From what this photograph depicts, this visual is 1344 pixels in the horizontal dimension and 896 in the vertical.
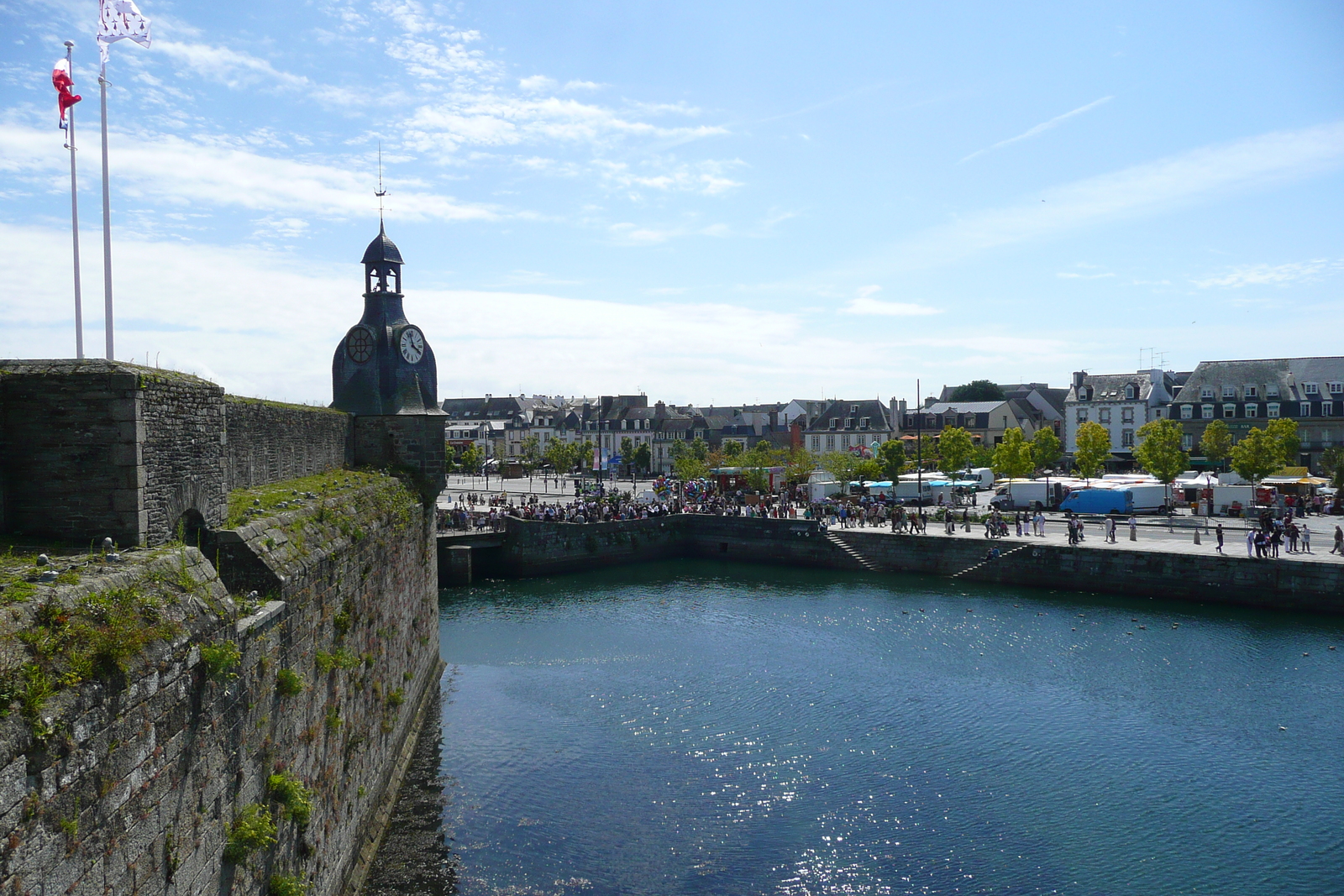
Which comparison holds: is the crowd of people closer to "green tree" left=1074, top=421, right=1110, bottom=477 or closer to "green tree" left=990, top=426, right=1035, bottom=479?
"green tree" left=990, top=426, right=1035, bottom=479

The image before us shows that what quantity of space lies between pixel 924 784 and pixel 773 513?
1232 inches

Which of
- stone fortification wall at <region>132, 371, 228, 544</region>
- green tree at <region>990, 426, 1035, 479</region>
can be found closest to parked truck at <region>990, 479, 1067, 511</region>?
green tree at <region>990, 426, 1035, 479</region>

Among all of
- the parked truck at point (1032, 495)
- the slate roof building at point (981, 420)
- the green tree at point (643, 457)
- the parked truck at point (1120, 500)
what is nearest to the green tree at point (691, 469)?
the green tree at point (643, 457)

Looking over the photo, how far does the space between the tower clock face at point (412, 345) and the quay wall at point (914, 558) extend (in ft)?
49.4

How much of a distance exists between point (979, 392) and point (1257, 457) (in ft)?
197

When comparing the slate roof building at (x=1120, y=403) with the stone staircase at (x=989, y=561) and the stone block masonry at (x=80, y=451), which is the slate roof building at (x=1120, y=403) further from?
the stone block masonry at (x=80, y=451)

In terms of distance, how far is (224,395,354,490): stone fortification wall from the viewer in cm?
1288

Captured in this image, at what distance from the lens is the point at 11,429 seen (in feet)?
24.1

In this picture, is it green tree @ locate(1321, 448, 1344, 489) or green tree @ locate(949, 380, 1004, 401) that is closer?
green tree @ locate(1321, 448, 1344, 489)

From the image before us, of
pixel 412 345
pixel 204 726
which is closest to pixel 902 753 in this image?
Answer: pixel 204 726

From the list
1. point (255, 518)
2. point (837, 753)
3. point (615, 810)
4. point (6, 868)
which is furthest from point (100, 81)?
point (837, 753)

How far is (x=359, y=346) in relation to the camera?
82.8 ft

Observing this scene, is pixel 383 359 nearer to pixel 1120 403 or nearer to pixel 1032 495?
pixel 1032 495

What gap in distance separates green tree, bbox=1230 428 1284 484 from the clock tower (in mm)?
43887
